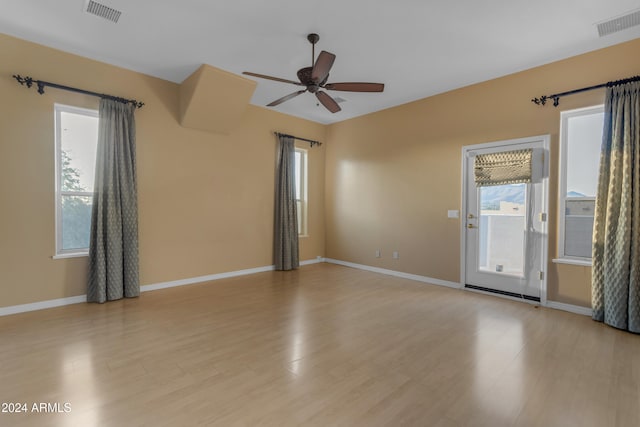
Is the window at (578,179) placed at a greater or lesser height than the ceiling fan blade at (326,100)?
lesser

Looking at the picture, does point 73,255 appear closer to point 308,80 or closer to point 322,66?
point 308,80

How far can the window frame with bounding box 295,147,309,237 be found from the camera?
6391 mm

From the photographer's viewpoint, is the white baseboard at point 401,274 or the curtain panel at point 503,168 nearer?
the curtain panel at point 503,168

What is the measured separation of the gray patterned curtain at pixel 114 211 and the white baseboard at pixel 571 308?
539cm

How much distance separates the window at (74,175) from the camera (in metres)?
3.67

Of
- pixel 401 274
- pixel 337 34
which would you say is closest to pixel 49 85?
pixel 337 34

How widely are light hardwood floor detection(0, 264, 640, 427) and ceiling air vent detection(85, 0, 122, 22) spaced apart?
3136mm

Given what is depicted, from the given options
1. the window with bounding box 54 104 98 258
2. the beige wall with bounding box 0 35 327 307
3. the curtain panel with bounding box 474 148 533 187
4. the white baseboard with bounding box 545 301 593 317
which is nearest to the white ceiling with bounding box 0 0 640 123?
the beige wall with bounding box 0 35 327 307

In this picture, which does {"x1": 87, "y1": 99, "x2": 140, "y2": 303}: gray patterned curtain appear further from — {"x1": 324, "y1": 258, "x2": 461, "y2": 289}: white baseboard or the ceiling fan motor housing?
{"x1": 324, "y1": 258, "x2": 461, "y2": 289}: white baseboard

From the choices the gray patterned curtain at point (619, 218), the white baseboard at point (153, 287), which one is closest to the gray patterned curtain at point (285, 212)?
the white baseboard at point (153, 287)

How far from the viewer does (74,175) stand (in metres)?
3.80

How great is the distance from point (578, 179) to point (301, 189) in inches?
178

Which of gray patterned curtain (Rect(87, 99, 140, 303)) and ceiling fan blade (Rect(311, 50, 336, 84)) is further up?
ceiling fan blade (Rect(311, 50, 336, 84))

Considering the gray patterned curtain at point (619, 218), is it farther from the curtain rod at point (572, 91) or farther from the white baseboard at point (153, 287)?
the white baseboard at point (153, 287)
